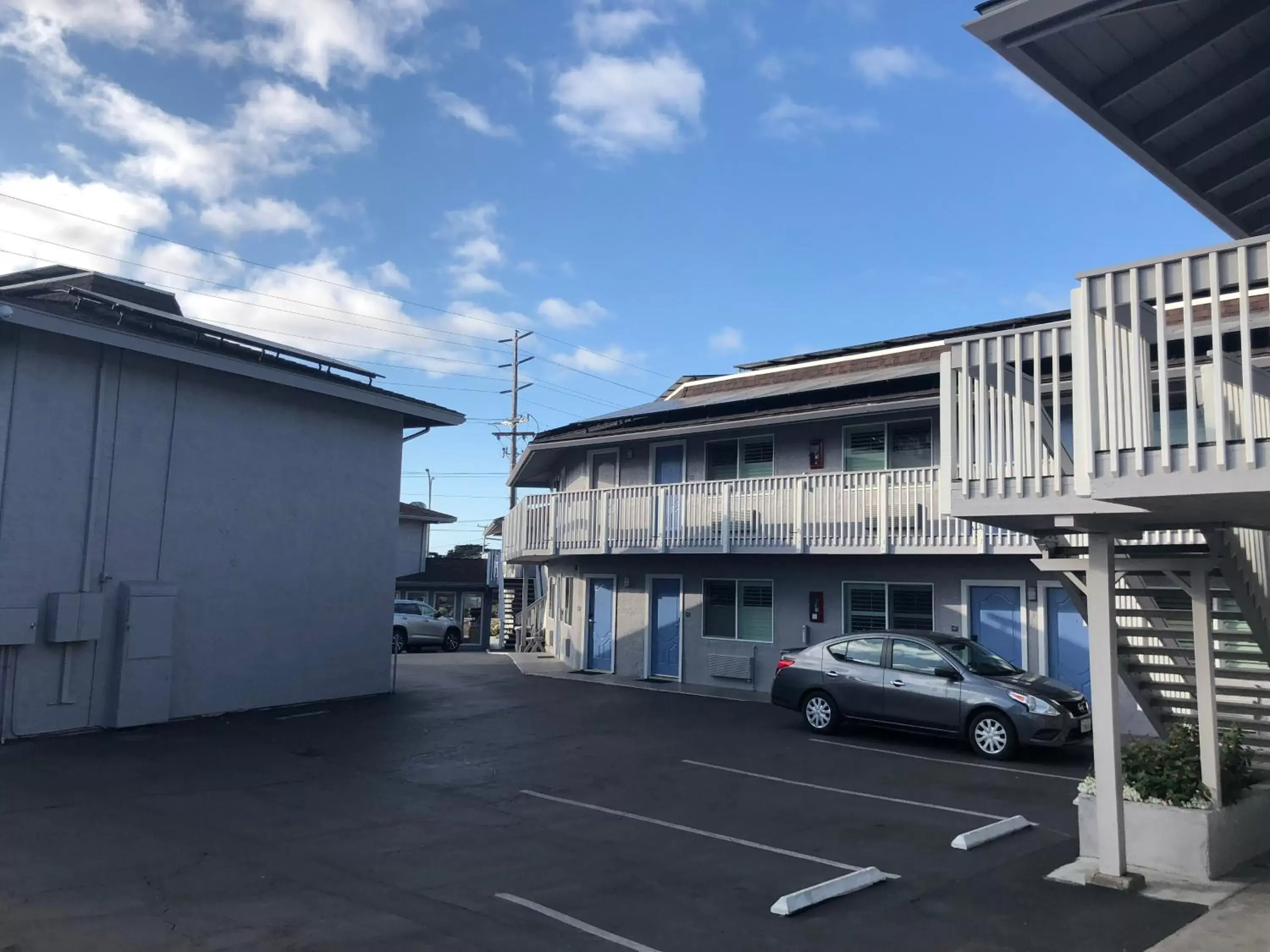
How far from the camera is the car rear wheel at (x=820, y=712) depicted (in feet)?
45.3

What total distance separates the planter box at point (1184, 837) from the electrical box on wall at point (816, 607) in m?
10.8

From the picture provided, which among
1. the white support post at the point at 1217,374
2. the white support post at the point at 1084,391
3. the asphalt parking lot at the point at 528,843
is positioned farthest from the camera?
the asphalt parking lot at the point at 528,843

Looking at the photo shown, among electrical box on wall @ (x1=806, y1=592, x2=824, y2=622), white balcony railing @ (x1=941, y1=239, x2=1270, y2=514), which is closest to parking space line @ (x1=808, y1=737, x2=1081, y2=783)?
electrical box on wall @ (x1=806, y1=592, x2=824, y2=622)

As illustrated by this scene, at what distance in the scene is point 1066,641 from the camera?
49.3ft

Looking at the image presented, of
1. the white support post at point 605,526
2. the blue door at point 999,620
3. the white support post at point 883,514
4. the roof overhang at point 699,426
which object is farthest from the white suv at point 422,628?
the blue door at point 999,620

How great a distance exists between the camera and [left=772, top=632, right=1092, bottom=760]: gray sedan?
11.9 m

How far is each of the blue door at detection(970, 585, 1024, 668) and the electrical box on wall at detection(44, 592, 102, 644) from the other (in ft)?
44.6

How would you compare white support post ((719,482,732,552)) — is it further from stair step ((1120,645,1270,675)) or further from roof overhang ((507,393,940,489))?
stair step ((1120,645,1270,675))

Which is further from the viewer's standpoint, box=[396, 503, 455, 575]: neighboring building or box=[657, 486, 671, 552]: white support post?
box=[396, 503, 455, 575]: neighboring building

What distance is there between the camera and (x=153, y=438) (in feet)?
47.9

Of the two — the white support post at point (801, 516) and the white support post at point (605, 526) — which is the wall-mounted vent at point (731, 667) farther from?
the white support post at point (801, 516)

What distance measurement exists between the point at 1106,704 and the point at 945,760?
5.65m

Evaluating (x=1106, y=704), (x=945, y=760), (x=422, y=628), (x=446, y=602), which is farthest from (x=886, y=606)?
(x=446, y=602)

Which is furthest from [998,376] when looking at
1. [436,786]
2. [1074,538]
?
[436,786]
